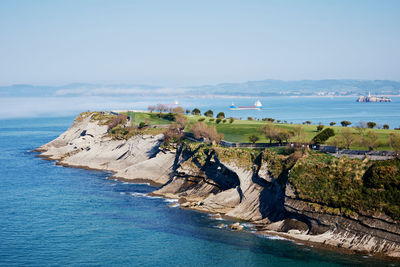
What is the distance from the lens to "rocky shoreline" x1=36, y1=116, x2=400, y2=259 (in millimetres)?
42656

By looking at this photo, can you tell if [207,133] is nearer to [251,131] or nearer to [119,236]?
[251,131]

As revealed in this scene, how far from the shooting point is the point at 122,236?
4616 centimetres

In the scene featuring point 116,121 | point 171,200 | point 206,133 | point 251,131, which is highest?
point 116,121

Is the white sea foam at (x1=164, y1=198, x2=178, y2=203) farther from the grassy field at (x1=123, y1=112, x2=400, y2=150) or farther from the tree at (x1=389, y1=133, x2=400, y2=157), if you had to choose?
the tree at (x1=389, y1=133, x2=400, y2=157)

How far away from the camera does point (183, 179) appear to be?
6581 cm

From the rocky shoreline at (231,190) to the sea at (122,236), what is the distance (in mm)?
1969

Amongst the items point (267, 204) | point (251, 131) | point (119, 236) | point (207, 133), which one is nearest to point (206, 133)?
point (207, 133)

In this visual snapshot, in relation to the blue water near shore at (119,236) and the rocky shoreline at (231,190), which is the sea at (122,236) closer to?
the blue water near shore at (119,236)

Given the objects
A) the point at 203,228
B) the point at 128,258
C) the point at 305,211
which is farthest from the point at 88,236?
the point at 305,211

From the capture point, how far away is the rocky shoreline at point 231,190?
4266cm

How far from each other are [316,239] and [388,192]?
860 centimetres

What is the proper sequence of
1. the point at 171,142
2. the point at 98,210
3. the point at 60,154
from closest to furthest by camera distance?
the point at 98,210, the point at 171,142, the point at 60,154

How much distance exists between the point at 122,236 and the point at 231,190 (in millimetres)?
17179

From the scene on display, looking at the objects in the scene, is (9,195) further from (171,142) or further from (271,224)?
(271,224)
